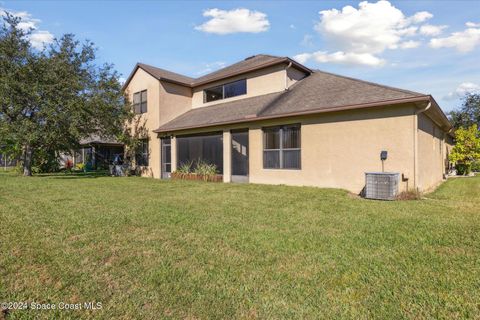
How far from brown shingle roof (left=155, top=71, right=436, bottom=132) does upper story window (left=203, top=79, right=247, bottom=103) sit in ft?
2.13

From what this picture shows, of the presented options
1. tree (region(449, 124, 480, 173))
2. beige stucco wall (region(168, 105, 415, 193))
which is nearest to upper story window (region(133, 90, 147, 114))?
beige stucco wall (region(168, 105, 415, 193))

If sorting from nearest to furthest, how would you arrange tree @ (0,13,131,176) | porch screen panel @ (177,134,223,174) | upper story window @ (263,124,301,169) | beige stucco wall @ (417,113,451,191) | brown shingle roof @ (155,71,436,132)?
brown shingle roof @ (155,71,436,132), beige stucco wall @ (417,113,451,191), upper story window @ (263,124,301,169), tree @ (0,13,131,176), porch screen panel @ (177,134,223,174)

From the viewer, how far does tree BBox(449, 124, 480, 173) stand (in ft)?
59.9

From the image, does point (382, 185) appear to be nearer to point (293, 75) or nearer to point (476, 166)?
point (293, 75)

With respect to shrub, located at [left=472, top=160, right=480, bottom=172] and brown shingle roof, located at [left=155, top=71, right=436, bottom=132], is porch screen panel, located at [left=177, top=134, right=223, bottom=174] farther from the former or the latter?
shrub, located at [left=472, top=160, right=480, bottom=172]

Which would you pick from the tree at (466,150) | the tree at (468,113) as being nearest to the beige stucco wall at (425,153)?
the tree at (466,150)

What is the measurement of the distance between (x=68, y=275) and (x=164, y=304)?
1.44m

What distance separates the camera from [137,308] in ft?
8.93

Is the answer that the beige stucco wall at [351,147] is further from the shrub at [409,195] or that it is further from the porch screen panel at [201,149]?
the porch screen panel at [201,149]

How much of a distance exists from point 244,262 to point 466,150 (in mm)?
20635

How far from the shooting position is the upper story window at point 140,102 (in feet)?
60.9

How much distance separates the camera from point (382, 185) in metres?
8.56

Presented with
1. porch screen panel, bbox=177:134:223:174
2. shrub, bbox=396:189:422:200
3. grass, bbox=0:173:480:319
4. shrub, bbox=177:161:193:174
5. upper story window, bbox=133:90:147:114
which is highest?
upper story window, bbox=133:90:147:114

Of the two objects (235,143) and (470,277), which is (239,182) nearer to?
(235,143)
